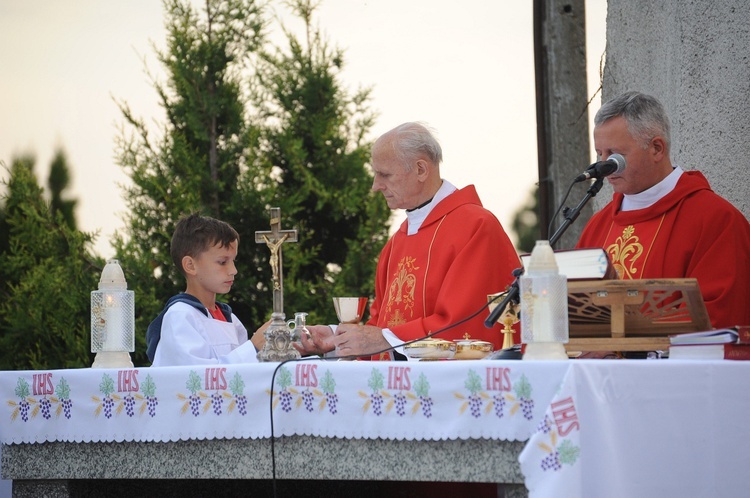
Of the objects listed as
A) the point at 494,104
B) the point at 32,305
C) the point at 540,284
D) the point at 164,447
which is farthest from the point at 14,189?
the point at 540,284

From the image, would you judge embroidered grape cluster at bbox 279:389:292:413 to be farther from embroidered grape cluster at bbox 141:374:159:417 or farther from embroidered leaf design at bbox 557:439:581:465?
embroidered leaf design at bbox 557:439:581:465

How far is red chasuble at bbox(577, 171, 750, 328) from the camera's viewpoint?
3576mm

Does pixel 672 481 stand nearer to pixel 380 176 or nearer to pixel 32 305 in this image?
pixel 380 176

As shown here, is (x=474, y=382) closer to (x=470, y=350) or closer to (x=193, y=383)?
(x=470, y=350)

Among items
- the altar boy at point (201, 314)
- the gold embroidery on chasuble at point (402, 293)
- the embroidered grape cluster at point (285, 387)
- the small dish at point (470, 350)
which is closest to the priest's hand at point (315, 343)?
the altar boy at point (201, 314)

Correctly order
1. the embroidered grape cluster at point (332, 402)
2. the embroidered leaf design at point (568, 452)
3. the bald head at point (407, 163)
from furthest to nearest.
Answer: the bald head at point (407, 163), the embroidered grape cluster at point (332, 402), the embroidered leaf design at point (568, 452)

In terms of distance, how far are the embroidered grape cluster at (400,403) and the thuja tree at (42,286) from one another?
15.6ft

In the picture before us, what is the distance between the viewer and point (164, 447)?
300cm

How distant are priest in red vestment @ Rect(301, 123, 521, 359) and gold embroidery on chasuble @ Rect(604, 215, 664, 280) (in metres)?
0.43

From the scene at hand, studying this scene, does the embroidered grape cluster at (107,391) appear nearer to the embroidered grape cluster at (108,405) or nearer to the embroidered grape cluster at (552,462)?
the embroidered grape cluster at (108,405)

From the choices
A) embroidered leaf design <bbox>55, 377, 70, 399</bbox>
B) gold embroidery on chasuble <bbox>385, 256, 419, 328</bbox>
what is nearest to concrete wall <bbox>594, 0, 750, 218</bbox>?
gold embroidery on chasuble <bbox>385, 256, 419, 328</bbox>

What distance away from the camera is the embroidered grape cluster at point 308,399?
9.16ft

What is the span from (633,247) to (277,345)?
1556mm

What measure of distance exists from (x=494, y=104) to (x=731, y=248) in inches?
173
